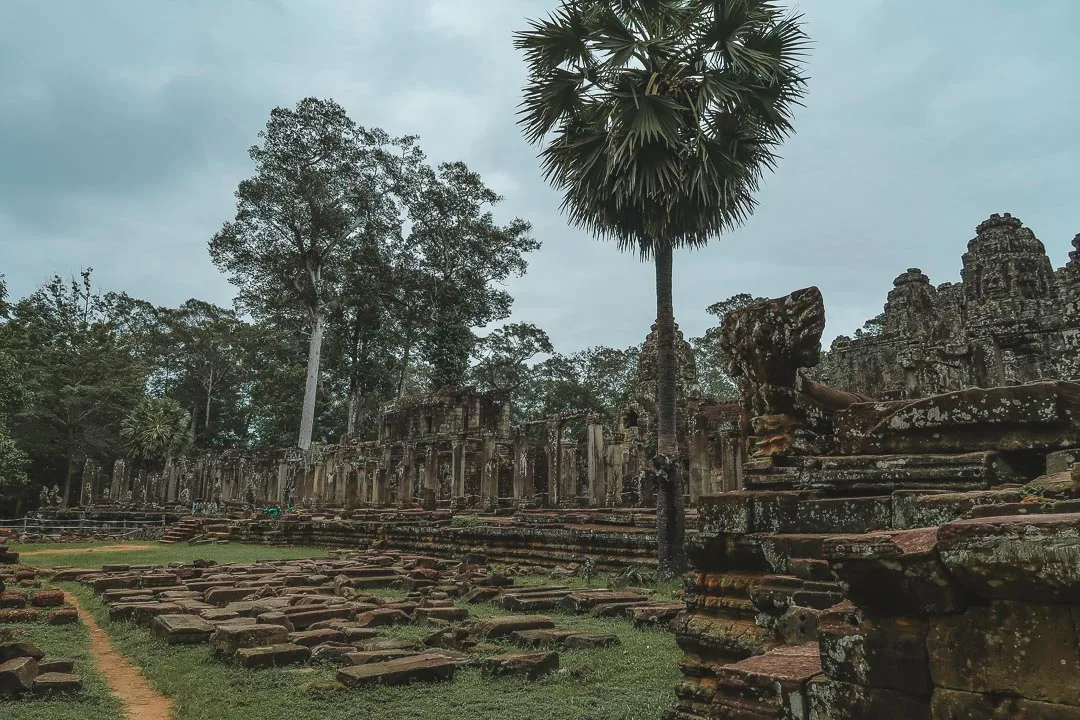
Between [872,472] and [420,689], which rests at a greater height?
[872,472]

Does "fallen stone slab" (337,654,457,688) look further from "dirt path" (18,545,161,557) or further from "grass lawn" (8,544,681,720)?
"dirt path" (18,545,161,557)

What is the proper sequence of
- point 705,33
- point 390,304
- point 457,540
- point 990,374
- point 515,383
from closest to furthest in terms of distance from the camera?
point 705,33
point 457,540
point 990,374
point 390,304
point 515,383

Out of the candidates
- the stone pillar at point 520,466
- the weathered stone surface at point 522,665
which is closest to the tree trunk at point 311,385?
the stone pillar at point 520,466

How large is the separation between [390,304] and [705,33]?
3339 cm

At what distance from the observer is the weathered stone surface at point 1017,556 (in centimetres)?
167

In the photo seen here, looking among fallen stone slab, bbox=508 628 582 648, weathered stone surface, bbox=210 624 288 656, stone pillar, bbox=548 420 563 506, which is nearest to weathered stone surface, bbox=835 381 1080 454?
fallen stone slab, bbox=508 628 582 648

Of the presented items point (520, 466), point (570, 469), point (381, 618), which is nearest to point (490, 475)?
point (520, 466)

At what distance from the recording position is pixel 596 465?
70.0 feet

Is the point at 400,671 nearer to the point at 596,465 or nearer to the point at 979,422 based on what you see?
the point at 979,422

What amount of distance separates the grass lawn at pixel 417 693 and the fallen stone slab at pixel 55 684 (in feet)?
0.52

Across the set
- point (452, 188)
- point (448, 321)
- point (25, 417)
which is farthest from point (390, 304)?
point (25, 417)

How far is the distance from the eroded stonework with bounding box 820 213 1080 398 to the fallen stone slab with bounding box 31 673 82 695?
1437 cm

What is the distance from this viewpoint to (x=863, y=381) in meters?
25.4

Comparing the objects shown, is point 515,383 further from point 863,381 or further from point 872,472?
point 872,472
